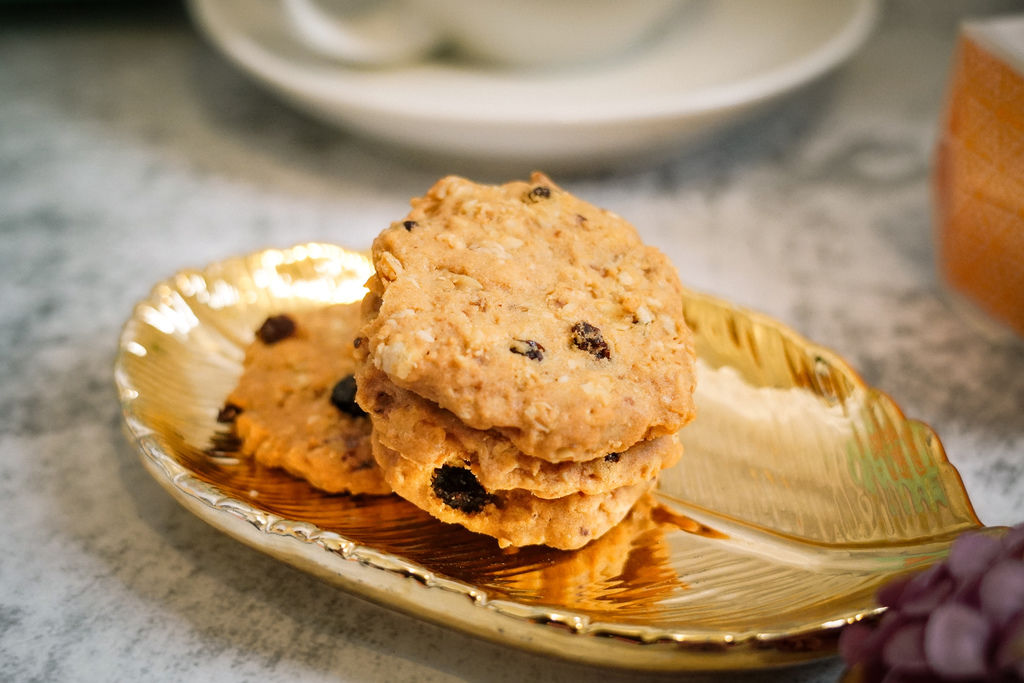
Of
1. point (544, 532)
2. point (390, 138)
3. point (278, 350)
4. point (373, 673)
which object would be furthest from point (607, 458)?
point (390, 138)

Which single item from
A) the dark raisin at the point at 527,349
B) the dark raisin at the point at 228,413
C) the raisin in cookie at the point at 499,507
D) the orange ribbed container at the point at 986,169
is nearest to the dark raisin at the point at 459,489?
the raisin in cookie at the point at 499,507

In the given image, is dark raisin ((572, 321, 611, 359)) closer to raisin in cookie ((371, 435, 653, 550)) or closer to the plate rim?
raisin in cookie ((371, 435, 653, 550))

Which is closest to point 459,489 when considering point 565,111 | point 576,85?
point 565,111

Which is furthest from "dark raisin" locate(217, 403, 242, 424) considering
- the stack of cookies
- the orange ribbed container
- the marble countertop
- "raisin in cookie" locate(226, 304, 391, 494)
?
the orange ribbed container

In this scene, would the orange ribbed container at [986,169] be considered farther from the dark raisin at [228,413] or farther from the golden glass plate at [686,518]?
the dark raisin at [228,413]

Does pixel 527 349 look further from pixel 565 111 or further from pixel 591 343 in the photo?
pixel 565 111

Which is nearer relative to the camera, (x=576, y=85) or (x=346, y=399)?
(x=346, y=399)

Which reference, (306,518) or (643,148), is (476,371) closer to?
(306,518)
